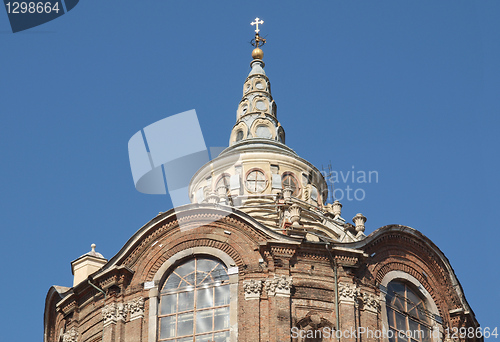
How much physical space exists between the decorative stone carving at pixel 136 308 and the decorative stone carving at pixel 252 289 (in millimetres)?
4528

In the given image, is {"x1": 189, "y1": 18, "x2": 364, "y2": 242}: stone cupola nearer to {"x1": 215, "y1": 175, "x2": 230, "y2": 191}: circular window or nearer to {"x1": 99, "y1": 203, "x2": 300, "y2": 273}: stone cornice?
{"x1": 215, "y1": 175, "x2": 230, "y2": 191}: circular window

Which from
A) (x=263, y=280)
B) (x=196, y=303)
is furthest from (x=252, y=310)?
(x=196, y=303)

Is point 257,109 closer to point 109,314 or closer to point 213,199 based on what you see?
point 213,199

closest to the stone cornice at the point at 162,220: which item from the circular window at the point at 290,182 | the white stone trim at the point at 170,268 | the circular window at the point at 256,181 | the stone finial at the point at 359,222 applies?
the white stone trim at the point at 170,268

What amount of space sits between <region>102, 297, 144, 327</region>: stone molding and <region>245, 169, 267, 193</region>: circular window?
11.9 metres

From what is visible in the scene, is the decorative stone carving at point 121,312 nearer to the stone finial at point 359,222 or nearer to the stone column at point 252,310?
the stone column at point 252,310

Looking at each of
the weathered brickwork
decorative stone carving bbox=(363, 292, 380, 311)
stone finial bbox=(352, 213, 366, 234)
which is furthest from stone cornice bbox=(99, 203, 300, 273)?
decorative stone carving bbox=(363, 292, 380, 311)

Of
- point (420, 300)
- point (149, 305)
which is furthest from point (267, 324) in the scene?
point (420, 300)

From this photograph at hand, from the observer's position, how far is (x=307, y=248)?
49281 millimetres

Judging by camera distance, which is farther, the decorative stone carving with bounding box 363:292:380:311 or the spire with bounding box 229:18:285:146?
the spire with bounding box 229:18:285:146

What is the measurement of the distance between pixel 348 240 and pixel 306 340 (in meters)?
7.15

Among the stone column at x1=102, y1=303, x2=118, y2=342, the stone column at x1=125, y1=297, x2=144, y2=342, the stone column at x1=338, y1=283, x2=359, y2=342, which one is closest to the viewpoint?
the stone column at x1=338, y1=283, x2=359, y2=342

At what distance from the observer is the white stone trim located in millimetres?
→ 47438

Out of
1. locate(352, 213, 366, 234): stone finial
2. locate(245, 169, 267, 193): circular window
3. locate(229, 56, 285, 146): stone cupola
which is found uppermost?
locate(229, 56, 285, 146): stone cupola
